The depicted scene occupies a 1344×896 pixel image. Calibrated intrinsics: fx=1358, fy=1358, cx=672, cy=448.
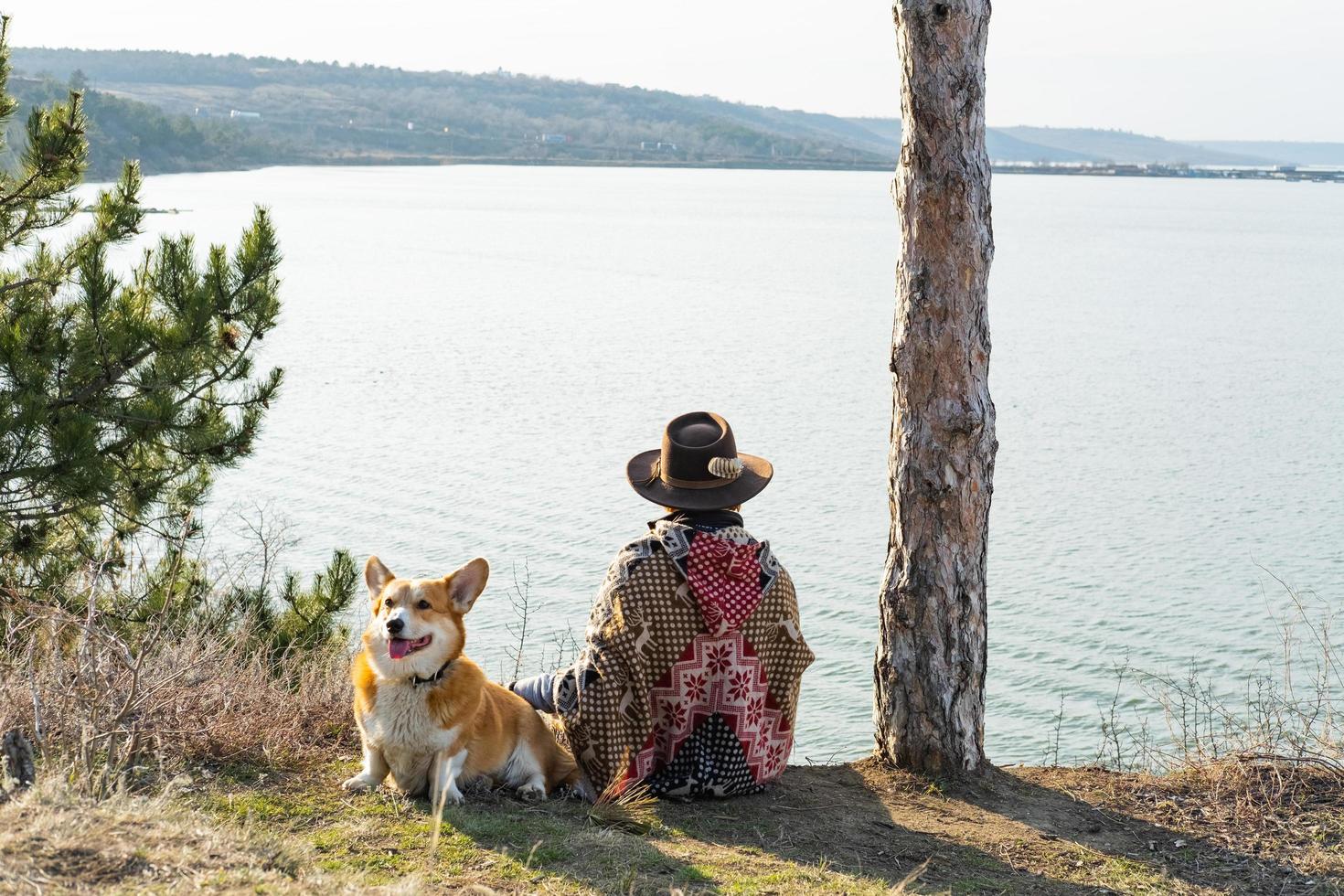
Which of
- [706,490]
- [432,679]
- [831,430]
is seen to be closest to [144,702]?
[432,679]

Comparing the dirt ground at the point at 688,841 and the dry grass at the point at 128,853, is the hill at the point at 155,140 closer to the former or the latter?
the dirt ground at the point at 688,841

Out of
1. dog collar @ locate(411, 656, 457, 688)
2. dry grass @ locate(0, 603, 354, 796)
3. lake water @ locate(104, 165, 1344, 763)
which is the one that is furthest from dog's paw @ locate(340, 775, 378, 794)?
lake water @ locate(104, 165, 1344, 763)

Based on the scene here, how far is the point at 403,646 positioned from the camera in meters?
4.52

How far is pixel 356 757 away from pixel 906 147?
3.36 m

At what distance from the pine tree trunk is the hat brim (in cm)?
90

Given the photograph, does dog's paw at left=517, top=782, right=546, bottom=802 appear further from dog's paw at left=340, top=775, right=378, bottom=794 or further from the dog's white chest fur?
dog's paw at left=340, top=775, right=378, bottom=794

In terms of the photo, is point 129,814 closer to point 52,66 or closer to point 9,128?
point 9,128

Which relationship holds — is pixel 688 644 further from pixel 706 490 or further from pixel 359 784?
pixel 359 784

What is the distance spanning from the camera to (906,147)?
223 inches

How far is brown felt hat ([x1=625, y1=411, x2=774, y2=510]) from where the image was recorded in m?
4.98

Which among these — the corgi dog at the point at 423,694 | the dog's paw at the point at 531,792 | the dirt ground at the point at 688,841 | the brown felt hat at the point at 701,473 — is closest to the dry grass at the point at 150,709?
the dirt ground at the point at 688,841

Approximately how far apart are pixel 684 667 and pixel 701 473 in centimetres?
72

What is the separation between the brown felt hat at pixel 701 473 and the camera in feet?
16.3

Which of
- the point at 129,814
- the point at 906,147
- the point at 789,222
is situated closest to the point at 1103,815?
the point at 906,147
